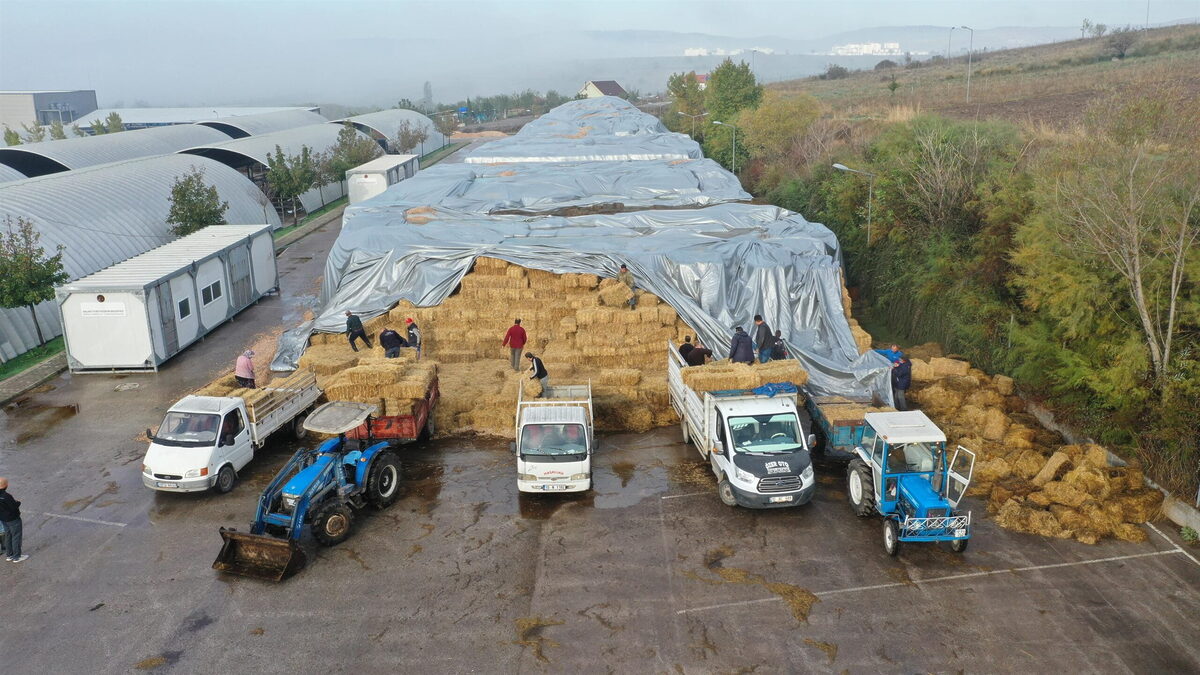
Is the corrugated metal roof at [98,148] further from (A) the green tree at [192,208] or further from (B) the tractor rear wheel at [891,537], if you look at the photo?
(B) the tractor rear wheel at [891,537]

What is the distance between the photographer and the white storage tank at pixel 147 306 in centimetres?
2491

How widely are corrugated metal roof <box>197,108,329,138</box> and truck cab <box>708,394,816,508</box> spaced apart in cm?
7080

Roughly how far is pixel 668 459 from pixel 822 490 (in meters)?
3.57

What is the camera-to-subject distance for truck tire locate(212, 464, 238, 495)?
17.7 metres

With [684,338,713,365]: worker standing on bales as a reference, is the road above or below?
below

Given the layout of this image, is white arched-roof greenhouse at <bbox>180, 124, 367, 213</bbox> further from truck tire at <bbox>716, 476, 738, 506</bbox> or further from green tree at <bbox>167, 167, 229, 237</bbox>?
truck tire at <bbox>716, 476, 738, 506</bbox>

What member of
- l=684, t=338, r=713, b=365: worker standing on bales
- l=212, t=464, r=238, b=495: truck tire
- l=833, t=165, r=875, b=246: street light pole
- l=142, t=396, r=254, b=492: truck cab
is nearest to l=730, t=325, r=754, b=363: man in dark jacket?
l=684, t=338, r=713, b=365: worker standing on bales

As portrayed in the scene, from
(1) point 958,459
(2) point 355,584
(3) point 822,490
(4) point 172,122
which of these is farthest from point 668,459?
(4) point 172,122

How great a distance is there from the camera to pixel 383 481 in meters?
17.2

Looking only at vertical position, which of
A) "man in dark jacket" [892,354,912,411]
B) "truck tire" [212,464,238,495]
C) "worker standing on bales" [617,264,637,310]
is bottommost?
"truck tire" [212,464,238,495]

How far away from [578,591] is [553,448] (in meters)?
3.83

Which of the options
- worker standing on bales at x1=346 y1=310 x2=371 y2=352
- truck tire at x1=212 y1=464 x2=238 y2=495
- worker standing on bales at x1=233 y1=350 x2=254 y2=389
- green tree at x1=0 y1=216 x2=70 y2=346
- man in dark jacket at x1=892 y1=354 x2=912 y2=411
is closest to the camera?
truck tire at x1=212 y1=464 x2=238 y2=495

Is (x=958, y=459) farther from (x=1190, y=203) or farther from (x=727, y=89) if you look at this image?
(x=727, y=89)

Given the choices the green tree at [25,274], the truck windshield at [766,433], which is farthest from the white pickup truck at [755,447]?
the green tree at [25,274]
